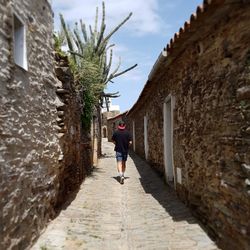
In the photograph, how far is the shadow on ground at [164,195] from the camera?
218 inches

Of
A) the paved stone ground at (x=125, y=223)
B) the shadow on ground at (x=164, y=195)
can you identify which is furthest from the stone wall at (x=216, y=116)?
the paved stone ground at (x=125, y=223)

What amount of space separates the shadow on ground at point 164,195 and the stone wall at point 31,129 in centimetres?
179

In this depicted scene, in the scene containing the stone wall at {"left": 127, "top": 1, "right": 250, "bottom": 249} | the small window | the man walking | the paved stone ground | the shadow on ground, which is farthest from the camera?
the man walking

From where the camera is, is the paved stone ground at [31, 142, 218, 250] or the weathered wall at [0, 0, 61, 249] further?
the paved stone ground at [31, 142, 218, 250]

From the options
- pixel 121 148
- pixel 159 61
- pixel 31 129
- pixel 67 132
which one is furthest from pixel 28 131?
pixel 121 148

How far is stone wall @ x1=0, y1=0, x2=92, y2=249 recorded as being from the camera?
3.55 metres

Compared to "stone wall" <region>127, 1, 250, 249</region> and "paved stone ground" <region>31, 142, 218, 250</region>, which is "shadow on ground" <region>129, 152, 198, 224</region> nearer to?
"paved stone ground" <region>31, 142, 218, 250</region>

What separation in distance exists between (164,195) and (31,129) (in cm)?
355

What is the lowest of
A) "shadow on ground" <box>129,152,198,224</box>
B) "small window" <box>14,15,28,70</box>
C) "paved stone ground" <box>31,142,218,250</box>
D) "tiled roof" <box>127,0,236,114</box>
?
"paved stone ground" <box>31,142,218,250</box>

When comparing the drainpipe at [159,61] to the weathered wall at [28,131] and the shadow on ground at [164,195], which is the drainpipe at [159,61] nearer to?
the weathered wall at [28,131]

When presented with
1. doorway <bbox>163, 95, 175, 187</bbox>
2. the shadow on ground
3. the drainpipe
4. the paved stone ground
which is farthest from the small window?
doorway <bbox>163, 95, 175, 187</bbox>

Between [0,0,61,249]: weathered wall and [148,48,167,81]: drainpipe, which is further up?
[148,48,167,81]: drainpipe

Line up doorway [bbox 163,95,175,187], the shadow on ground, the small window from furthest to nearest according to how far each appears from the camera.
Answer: doorway [bbox 163,95,175,187] < the shadow on ground < the small window

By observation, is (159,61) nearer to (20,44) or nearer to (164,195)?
(164,195)
